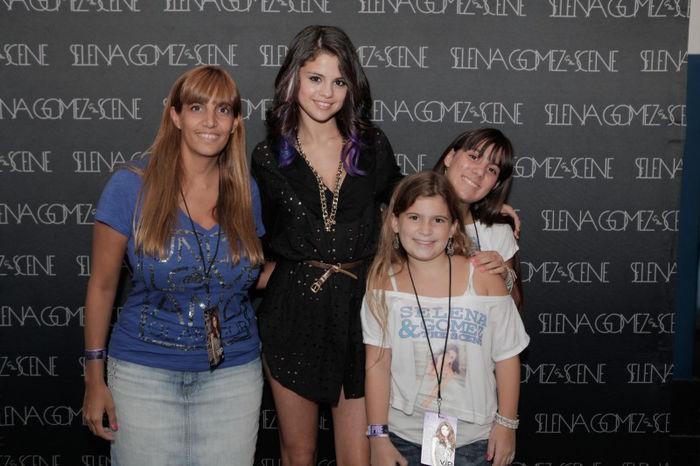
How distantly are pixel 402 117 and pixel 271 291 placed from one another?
1.12 m

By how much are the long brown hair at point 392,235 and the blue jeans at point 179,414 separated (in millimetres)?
464

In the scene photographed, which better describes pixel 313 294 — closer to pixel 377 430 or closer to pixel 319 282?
pixel 319 282

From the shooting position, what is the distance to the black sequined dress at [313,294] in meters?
Answer: 2.25

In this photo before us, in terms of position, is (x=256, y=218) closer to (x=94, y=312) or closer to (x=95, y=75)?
(x=94, y=312)

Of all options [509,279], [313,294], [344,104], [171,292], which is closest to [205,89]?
[344,104]

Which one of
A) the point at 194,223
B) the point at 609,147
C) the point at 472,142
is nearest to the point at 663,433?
the point at 609,147

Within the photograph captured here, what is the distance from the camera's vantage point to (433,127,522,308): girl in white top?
2.36 m

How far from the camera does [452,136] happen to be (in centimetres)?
304

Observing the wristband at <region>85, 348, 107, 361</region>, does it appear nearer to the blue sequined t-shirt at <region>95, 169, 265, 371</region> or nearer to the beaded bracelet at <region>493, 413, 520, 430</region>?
the blue sequined t-shirt at <region>95, 169, 265, 371</region>

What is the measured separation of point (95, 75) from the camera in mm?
2941

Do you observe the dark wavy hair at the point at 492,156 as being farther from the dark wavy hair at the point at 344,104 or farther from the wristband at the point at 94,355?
the wristband at the point at 94,355

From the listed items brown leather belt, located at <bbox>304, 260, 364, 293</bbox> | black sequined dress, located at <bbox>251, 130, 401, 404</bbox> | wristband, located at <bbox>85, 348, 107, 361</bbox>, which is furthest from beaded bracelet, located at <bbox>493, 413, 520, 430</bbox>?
wristband, located at <bbox>85, 348, 107, 361</bbox>

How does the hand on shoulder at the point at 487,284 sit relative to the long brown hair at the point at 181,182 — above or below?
below

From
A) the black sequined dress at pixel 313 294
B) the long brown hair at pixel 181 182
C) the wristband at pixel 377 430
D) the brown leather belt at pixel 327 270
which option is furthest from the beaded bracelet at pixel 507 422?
the long brown hair at pixel 181 182
